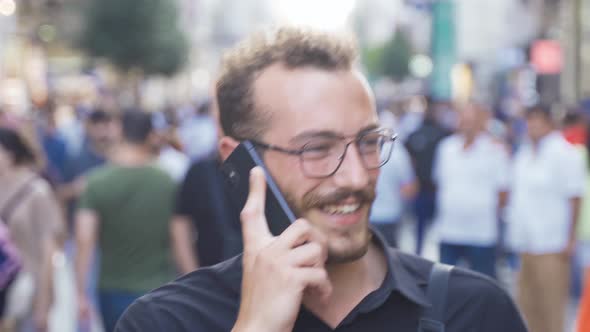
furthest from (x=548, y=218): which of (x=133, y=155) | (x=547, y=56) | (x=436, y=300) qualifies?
(x=547, y=56)

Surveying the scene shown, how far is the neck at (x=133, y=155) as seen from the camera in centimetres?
595

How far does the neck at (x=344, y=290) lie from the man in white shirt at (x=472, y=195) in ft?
20.8

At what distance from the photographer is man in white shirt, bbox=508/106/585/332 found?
7688 millimetres

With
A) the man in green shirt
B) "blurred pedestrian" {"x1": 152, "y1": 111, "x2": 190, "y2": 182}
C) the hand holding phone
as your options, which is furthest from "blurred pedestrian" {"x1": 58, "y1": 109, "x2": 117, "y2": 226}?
the hand holding phone

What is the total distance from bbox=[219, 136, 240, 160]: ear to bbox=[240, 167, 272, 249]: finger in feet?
0.56

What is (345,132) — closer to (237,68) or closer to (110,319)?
(237,68)

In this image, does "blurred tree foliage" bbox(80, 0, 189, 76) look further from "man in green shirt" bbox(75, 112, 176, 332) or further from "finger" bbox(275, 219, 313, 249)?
"finger" bbox(275, 219, 313, 249)

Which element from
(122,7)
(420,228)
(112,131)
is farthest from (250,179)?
(122,7)

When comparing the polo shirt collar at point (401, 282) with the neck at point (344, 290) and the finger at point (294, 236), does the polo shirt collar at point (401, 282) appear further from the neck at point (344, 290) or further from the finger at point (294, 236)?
the finger at point (294, 236)

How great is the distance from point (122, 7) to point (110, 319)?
36.4 metres

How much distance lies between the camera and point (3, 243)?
4.34 metres

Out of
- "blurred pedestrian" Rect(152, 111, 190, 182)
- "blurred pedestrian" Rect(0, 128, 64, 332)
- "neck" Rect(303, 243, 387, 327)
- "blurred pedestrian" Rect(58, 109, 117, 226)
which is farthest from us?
"blurred pedestrian" Rect(58, 109, 117, 226)

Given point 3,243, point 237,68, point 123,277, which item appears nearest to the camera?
point 237,68

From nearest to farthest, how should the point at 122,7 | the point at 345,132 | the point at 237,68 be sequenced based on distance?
1. the point at 345,132
2. the point at 237,68
3. the point at 122,7
